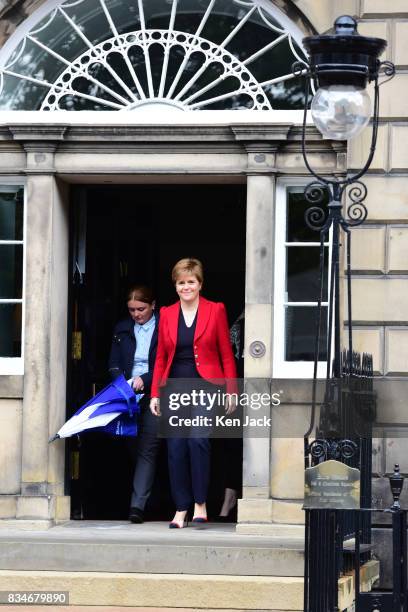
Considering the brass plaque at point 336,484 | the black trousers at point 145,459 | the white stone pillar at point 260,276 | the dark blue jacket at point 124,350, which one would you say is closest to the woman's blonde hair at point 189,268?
the white stone pillar at point 260,276

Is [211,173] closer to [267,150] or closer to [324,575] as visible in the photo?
[267,150]

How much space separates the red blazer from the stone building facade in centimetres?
17

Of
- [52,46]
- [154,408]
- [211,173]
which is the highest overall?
[52,46]

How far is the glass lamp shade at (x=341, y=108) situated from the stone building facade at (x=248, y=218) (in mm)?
2955

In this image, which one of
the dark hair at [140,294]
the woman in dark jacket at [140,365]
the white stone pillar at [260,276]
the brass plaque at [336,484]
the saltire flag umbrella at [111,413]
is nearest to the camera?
the brass plaque at [336,484]

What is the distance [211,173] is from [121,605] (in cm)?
339

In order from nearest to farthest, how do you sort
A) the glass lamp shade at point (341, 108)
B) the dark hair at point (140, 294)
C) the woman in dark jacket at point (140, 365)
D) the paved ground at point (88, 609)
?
1. the glass lamp shade at point (341, 108)
2. the paved ground at point (88, 609)
3. the woman in dark jacket at point (140, 365)
4. the dark hair at point (140, 294)

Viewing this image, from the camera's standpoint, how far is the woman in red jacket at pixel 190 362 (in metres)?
12.0

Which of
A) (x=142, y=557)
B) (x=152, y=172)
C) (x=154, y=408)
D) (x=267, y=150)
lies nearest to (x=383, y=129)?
(x=267, y=150)

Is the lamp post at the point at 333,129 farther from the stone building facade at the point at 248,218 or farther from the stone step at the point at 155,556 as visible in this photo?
the stone building facade at the point at 248,218

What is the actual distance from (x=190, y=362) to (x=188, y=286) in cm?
57

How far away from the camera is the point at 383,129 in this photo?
1180 cm

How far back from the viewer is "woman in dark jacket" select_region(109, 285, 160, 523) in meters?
12.4

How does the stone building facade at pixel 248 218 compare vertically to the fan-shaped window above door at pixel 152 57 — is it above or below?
below
